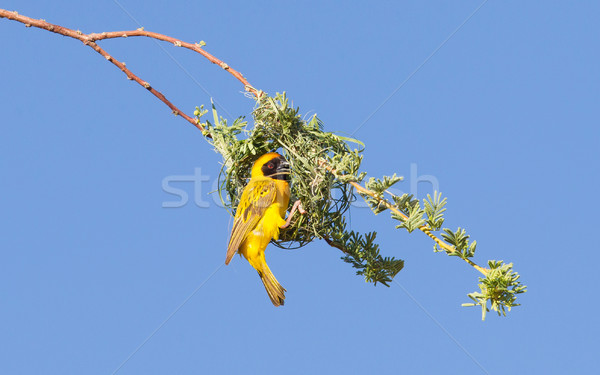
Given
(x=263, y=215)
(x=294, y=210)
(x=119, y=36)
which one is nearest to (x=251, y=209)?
(x=263, y=215)

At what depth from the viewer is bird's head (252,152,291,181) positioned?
13.5 feet

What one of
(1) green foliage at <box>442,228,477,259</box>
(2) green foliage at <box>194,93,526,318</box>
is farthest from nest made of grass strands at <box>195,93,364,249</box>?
(1) green foliage at <box>442,228,477,259</box>

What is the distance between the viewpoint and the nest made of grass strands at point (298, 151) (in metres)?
3.98

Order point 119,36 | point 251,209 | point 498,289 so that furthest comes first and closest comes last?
1. point 251,209
2. point 119,36
3. point 498,289

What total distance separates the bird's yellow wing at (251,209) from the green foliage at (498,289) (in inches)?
57.9

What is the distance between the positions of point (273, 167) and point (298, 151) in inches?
8.0

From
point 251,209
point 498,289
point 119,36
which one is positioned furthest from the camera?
point 251,209

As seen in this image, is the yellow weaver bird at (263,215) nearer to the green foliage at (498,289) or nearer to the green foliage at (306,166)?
the green foliage at (306,166)

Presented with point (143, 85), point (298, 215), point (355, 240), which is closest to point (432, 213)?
point (355, 240)

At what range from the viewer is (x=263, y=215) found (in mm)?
4062

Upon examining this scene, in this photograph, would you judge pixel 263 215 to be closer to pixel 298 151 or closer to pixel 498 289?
pixel 298 151

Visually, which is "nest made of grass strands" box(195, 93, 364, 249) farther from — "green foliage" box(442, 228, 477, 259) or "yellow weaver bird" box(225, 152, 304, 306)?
"green foliage" box(442, 228, 477, 259)

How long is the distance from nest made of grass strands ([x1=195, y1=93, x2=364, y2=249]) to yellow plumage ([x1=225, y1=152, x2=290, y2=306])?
85 millimetres

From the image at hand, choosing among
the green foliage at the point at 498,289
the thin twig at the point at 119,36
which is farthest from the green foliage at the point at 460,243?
the thin twig at the point at 119,36
